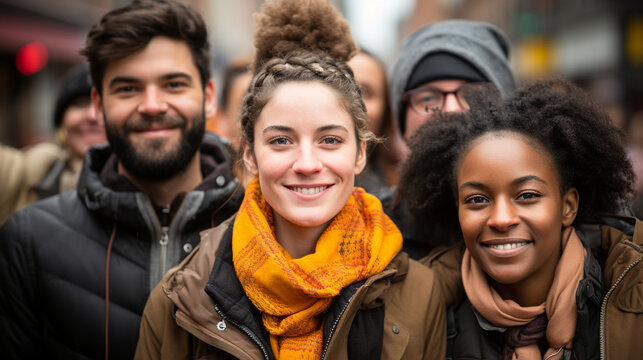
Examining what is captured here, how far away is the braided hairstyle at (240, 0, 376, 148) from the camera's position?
8.53 ft

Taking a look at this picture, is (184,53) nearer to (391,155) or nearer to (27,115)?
(391,155)

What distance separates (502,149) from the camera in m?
2.56

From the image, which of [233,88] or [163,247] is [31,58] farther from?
[163,247]

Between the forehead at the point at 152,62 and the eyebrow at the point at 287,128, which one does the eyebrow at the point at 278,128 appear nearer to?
the eyebrow at the point at 287,128

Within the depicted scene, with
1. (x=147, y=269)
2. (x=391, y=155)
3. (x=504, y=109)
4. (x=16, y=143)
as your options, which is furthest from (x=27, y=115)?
(x=504, y=109)

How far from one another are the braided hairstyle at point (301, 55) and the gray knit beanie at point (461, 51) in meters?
1.05

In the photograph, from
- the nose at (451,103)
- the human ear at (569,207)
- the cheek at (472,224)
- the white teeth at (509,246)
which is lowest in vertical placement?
the white teeth at (509,246)

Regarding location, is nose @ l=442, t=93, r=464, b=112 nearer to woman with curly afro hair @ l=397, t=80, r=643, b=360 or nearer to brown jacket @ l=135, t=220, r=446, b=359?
woman with curly afro hair @ l=397, t=80, r=643, b=360

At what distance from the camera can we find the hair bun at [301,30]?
9.14 feet

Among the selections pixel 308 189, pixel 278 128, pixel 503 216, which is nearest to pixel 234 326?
pixel 308 189

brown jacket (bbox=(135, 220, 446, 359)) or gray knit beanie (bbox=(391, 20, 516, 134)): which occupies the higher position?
gray knit beanie (bbox=(391, 20, 516, 134))

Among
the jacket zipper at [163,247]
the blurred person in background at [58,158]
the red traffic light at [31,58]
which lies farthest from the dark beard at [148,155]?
the red traffic light at [31,58]

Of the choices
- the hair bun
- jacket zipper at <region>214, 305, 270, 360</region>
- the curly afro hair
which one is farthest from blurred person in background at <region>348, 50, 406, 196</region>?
jacket zipper at <region>214, 305, 270, 360</region>

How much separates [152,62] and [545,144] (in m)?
2.17
